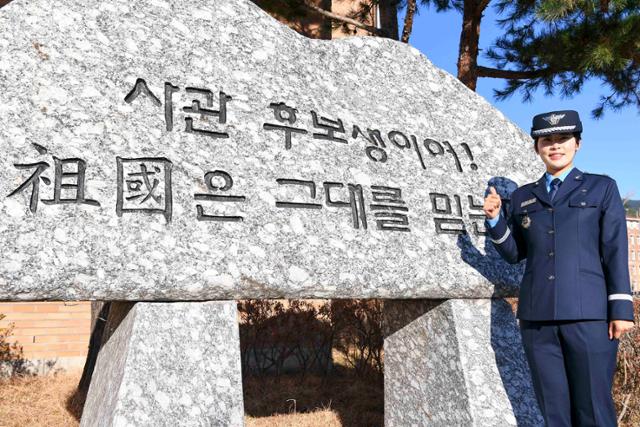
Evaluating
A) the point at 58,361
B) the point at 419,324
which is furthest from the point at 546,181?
the point at 58,361

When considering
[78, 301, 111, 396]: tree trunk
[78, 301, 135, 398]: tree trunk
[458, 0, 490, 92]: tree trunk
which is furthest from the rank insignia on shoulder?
[458, 0, 490, 92]: tree trunk

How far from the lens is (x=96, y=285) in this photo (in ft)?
6.57

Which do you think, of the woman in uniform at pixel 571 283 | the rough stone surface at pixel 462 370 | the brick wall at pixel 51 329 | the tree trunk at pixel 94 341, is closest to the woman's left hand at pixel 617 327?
A: the woman in uniform at pixel 571 283

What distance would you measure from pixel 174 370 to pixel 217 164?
0.78 meters

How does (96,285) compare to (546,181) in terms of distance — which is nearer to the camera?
(96,285)

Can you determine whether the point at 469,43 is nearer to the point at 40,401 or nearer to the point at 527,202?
the point at 527,202

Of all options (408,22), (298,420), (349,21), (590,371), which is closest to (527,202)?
(590,371)

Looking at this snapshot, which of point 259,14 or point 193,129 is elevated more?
point 259,14

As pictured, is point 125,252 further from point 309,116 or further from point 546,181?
point 546,181

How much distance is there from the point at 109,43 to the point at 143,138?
421 millimetres

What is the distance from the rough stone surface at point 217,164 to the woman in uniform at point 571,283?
0.48 meters

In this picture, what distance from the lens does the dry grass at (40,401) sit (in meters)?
3.38

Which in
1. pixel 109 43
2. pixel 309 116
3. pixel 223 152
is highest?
pixel 109 43

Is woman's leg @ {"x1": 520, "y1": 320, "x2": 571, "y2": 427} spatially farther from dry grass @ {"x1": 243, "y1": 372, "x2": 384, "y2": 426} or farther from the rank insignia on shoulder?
dry grass @ {"x1": 243, "y1": 372, "x2": 384, "y2": 426}
